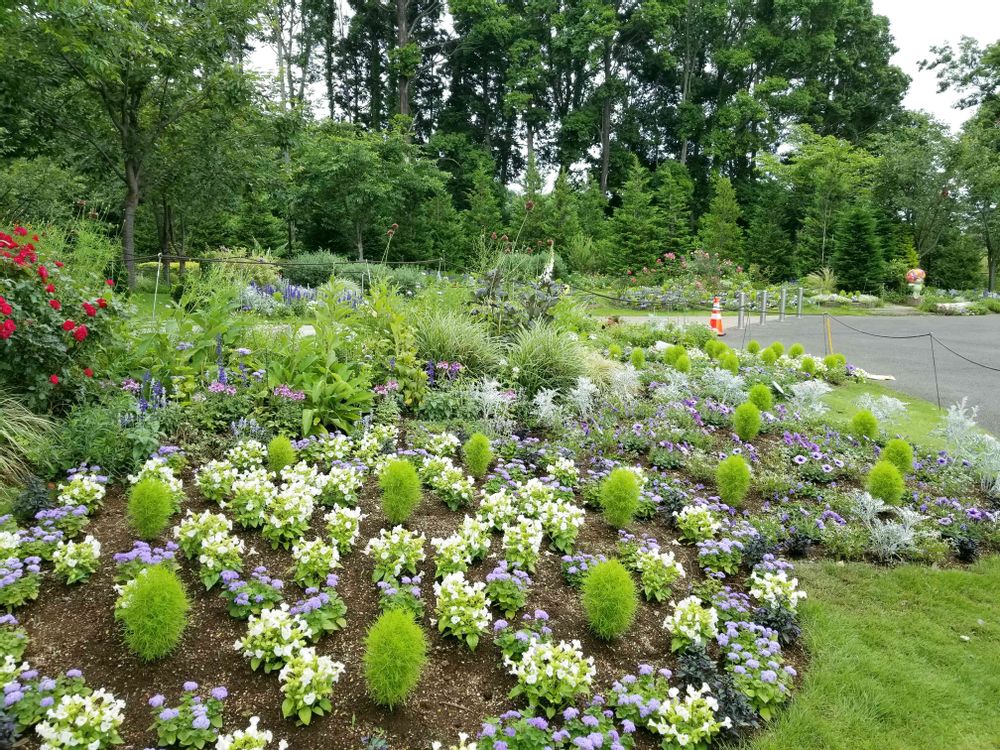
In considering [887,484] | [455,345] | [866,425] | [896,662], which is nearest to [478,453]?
[455,345]

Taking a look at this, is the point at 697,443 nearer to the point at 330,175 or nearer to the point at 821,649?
the point at 821,649

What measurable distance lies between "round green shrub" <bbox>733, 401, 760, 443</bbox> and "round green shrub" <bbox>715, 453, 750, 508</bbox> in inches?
41.5

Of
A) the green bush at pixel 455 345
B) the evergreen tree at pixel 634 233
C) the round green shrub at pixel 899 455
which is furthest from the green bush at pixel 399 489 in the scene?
the evergreen tree at pixel 634 233

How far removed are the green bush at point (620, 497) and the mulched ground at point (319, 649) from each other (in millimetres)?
525

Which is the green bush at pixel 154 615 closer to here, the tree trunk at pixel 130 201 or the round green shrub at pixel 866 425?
the round green shrub at pixel 866 425

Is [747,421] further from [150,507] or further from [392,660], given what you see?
[150,507]

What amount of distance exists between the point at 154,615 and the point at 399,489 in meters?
1.18

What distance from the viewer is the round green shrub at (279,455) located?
11.2 feet

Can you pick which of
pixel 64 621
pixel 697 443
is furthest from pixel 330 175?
pixel 64 621

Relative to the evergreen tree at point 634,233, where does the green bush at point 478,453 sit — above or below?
below

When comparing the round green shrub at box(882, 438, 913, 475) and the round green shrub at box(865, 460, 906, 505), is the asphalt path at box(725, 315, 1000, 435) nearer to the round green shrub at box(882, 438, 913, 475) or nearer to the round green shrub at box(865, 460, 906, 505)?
the round green shrub at box(882, 438, 913, 475)

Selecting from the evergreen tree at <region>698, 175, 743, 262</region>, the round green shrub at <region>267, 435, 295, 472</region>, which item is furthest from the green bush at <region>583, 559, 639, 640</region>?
the evergreen tree at <region>698, 175, 743, 262</region>

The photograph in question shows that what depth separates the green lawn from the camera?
2.20 metres

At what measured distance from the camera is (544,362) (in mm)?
5473
